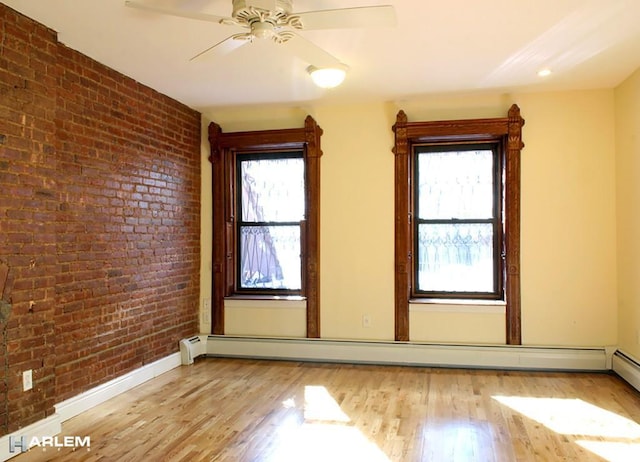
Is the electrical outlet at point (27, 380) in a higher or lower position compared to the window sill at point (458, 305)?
lower

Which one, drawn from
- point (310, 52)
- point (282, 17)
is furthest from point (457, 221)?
point (282, 17)

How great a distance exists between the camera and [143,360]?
411 cm

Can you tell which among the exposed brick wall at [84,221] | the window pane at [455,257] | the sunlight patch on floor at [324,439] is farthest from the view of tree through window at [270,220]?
the sunlight patch on floor at [324,439]

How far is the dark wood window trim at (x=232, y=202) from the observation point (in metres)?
4.77

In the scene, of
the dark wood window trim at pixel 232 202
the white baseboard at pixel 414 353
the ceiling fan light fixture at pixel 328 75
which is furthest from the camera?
the dark wood window trim at pixel 232 202

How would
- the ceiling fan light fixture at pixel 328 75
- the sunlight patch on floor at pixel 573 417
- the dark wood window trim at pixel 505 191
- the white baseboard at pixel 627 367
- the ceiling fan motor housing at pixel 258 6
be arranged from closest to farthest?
the ceiling fan motor housing at pixel 258 6, the sunlight patch on floor at pixel 573 417, the ceiling fan light fixture at pixel 328 75, the white baseboard at pixel 627 367, the dark wood window trim at pixel 505 191

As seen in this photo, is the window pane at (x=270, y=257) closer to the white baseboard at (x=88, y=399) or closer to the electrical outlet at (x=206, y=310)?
the electrical outlet at (x=206, y=310)

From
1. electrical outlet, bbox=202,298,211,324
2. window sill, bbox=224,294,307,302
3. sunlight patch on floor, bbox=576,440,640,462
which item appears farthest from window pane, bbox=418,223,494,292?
electrical outlet, bbox=202,298,211,324

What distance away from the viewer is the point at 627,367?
389 cm

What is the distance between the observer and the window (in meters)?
4.59

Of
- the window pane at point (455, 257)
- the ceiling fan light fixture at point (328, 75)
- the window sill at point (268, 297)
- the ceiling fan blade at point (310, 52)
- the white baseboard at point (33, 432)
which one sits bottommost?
the white baseboard at point (33, 432)

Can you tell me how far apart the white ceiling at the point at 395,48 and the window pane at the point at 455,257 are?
1.33m

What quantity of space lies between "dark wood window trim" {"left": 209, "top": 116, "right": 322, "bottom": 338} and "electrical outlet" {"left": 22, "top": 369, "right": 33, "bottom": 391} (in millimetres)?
2239

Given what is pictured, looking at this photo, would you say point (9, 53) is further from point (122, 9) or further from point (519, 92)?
point (519, 92)
